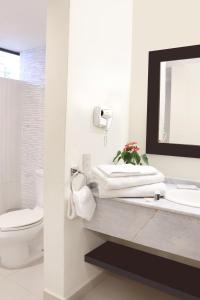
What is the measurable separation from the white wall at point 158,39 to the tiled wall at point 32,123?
1298 millimetres

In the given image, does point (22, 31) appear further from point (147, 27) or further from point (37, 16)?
point (147, 27)

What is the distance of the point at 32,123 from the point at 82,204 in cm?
178

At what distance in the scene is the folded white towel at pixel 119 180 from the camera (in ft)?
5.10

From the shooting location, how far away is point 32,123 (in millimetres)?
3109

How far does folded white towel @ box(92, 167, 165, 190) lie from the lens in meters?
1.56

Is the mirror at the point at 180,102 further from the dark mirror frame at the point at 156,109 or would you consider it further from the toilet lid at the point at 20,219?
the toilet lid at the point at 20,219

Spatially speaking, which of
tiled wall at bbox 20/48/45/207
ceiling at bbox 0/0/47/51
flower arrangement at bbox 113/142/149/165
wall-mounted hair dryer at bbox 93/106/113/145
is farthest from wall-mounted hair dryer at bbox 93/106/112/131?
tiled wall at bbox 20/48/45/207

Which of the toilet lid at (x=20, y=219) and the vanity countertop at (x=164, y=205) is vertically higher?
the vanity countertop at (x=164, y=205)

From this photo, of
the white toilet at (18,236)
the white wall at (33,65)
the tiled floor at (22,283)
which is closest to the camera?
the tiled floor at (22,283)

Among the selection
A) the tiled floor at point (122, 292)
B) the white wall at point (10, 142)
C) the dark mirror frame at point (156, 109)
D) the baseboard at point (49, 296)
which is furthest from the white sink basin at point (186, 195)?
the white wall at point (10, 142)

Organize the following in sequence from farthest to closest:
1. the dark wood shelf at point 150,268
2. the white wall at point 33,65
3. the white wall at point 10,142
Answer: the white wall at point 33,65
the white wall at point 10,142
the dark wood shelf at point 150,268

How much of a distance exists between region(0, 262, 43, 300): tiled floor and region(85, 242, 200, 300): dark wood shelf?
19.8 inches

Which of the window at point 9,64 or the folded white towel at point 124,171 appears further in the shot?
the window at point 9,64

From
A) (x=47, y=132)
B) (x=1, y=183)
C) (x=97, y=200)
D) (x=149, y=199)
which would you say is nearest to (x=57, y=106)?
(x=47, y=132)
